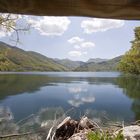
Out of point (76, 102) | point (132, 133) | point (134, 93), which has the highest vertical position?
point (132, 133)

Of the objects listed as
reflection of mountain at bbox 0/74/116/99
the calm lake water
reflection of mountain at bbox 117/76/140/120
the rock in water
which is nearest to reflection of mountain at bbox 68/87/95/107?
the calm lake water

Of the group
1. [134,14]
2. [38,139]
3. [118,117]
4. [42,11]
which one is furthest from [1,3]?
[118,117]

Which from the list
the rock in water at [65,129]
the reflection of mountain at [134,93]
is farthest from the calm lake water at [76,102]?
the rock in water at [65,129]

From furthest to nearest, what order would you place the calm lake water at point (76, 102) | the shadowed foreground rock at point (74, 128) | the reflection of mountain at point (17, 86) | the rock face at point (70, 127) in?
the reflection of mountain at point (17, 86) < the calm lake water at point (76, 102) < the rock face at point (70, 127) < the shadowed foreground rock at point (74, 128)

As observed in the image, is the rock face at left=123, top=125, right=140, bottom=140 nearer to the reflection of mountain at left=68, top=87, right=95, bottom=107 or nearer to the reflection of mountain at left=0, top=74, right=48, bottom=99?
the reflection of mountain at left=68, top=87, right=95, bottom=107

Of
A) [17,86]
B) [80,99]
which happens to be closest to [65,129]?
[80,99]

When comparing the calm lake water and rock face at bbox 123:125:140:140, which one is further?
the calm lake water

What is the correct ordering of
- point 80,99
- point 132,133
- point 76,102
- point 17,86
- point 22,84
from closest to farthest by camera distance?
point 132,133 → point 76,102 → point 80,99 → point 17,86 → point 22,84

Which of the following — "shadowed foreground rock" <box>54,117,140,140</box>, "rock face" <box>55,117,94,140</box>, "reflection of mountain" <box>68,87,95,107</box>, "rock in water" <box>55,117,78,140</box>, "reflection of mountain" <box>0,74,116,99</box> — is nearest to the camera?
"shadowed foreground rock" <box>54,117,140,140</box>

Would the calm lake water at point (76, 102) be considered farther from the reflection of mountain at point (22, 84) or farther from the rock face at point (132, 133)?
the rock face at point (132, 133)

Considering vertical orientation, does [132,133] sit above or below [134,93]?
above

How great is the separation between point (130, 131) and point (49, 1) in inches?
159

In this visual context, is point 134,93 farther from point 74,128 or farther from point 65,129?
point 65,129

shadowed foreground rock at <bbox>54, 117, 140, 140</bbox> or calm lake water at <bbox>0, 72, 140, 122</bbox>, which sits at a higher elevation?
shadowed foreground rock at <bbox>54, 117, 140, 140</bbox>
